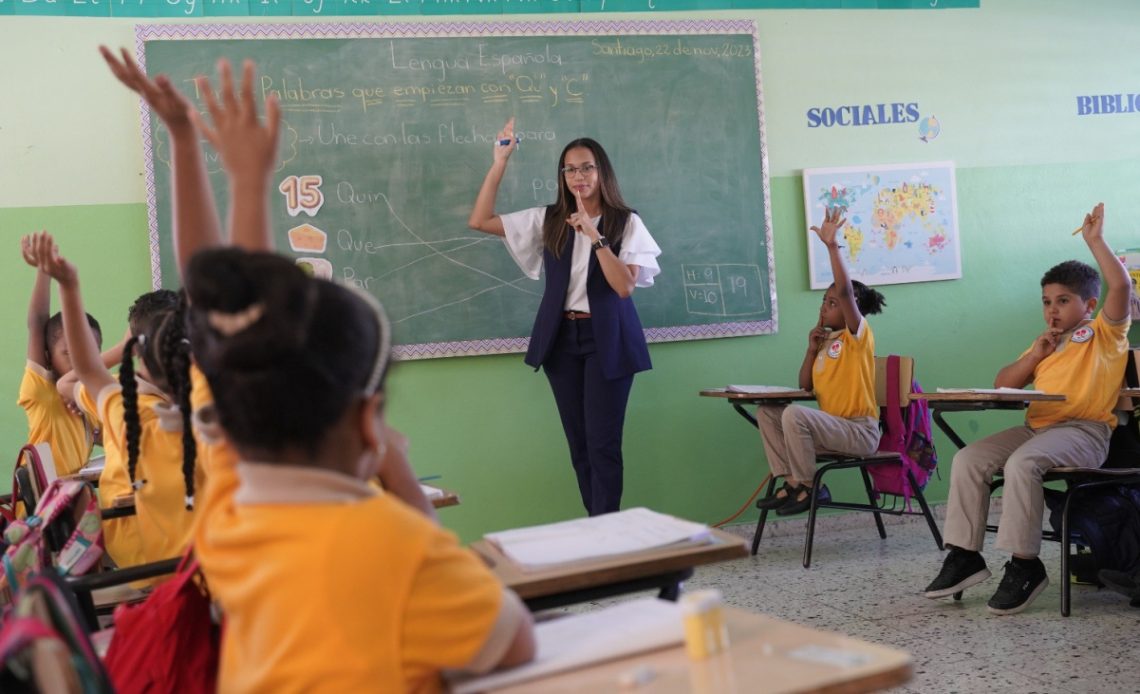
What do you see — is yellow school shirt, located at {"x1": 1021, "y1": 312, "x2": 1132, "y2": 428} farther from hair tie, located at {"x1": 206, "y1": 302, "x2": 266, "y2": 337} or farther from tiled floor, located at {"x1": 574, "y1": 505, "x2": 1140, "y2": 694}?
hair tie, located at {"x1": 206, "y1": 302, "x2": 266, "y2": 337}

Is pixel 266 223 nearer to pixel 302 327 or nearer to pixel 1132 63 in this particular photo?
pixel 302 327

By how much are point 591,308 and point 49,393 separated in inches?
73.5

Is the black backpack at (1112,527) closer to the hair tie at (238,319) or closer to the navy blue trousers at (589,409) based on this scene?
the navy blue trousers at (589,409)

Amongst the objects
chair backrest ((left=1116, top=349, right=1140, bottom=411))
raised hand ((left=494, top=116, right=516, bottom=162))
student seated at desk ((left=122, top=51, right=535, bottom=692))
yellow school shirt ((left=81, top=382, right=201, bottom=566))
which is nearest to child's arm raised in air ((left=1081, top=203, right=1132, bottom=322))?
chair backrest ((left=1116, top=349, right=1140, bottom=411))

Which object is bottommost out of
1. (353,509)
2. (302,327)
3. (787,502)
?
(787,502)

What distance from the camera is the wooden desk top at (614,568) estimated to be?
51.3 inches

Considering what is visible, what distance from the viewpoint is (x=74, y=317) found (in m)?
2.27

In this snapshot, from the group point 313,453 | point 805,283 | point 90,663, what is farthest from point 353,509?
point 805,283

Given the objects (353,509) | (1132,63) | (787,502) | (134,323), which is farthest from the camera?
(1132,63)

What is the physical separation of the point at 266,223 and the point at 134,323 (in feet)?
6.77

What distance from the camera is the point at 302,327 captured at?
1.04m

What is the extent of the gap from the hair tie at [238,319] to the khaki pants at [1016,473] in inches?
116

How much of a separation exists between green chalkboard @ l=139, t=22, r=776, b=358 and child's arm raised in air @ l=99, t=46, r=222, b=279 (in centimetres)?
301

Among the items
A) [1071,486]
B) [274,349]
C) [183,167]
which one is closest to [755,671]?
[274,349]
